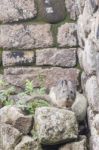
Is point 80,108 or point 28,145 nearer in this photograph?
point 28,145

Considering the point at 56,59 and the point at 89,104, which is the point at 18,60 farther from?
the point at 89,104

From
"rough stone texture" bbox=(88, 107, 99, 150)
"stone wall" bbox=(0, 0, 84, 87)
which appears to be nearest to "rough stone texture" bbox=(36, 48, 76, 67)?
"stone wall" bbox=(0, 0, 84, 87)

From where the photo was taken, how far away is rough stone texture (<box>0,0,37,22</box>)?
3420 mm

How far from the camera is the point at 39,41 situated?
134 inches

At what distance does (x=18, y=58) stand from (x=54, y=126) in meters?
1.08

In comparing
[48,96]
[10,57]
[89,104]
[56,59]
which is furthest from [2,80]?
[89,104]

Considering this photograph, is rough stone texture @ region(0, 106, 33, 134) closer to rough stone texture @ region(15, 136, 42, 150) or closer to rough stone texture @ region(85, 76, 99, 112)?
rough stone texture @ region(15, 136, 42, 150)

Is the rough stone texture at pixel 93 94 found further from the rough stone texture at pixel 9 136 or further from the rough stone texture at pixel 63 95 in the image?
the rough stone texture at pixel 9 136

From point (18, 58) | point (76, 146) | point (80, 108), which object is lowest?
point (76, 146)

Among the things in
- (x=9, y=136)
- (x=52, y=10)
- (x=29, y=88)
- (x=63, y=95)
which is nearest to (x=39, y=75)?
(x=29, y=88)

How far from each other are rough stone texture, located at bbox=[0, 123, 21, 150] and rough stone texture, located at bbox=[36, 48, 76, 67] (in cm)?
97

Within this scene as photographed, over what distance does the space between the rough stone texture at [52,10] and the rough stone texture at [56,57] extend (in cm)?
23

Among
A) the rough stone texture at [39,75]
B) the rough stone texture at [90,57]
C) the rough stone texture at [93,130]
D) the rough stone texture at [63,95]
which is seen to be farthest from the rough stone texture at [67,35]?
the rough stone texture at [93,130]

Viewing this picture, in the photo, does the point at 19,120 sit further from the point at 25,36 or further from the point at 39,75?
the point at 25,36
